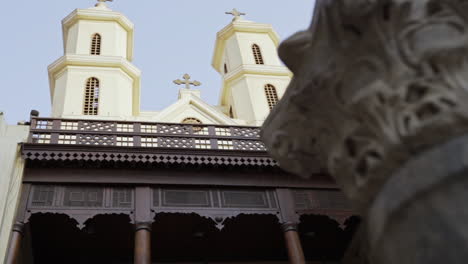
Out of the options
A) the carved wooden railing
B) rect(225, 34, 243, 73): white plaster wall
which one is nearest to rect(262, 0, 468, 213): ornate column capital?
the carved wooden railing

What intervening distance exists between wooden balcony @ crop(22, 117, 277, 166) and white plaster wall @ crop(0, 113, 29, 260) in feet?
0.93

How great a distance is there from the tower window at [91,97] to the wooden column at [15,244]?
28.1ft

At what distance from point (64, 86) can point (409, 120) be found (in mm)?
17931

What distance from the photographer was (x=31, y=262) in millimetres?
12195

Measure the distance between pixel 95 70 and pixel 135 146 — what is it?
930 cm

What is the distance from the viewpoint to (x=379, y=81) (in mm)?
2627

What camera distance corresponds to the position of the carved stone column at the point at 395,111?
223cm

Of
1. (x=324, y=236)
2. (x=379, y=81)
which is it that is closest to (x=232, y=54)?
(x=324, y=236)

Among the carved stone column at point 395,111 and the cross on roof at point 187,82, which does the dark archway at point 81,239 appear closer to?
the carved stone column at point 395,111

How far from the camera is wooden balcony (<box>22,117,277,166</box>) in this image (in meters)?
10.9

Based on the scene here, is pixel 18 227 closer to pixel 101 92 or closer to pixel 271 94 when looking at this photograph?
pixel 101 92

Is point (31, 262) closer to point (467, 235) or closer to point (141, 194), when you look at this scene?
point (141, 194)

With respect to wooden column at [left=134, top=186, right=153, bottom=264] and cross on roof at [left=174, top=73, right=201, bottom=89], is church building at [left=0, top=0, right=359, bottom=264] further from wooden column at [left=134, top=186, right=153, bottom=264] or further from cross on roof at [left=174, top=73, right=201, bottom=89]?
cross on roof at [left=174, top=73, right=201, bottom=89]

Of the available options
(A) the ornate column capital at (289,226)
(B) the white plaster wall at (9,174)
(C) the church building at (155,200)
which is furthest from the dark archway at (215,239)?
(B) the white plaster wall at (9,174)
